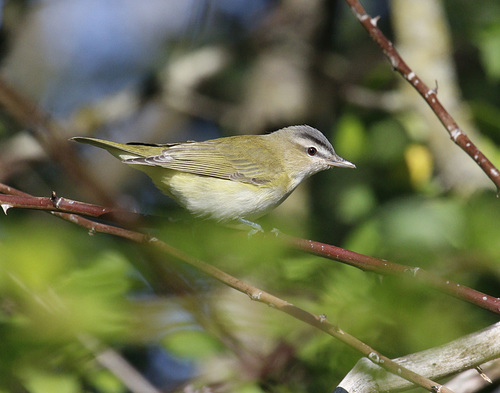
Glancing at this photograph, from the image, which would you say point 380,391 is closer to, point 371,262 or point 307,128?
point 371,262

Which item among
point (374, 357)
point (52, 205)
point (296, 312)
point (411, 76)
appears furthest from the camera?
point (411, 76)

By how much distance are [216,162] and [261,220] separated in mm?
630

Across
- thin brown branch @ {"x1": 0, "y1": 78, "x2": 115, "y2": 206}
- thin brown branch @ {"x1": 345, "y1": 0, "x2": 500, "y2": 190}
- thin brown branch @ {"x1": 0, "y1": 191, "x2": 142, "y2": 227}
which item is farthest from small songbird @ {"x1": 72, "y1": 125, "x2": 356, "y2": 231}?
thin brown branch @ {"x1": 0, "y1": 78, "x2": 115, "y2": 206}

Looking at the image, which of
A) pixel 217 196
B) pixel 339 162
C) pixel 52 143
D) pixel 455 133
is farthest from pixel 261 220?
pixel 52 143

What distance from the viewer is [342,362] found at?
159 centimetres

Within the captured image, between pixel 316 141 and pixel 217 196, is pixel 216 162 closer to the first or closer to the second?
pixel 217 196

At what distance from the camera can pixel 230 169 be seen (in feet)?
12.8

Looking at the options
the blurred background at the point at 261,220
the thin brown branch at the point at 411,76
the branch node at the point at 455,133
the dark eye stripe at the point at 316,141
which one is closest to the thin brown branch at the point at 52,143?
the blurred background at the point at 261,220

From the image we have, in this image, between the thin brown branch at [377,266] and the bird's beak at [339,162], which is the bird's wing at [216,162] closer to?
the bird's beak at [339,162]

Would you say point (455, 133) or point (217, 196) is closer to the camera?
point (455, 133)

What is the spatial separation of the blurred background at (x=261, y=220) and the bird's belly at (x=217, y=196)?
30 cm

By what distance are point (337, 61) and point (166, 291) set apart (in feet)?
16.5

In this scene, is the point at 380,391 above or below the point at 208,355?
above

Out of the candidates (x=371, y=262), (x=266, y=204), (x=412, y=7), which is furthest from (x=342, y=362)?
(x=412, y=7)
